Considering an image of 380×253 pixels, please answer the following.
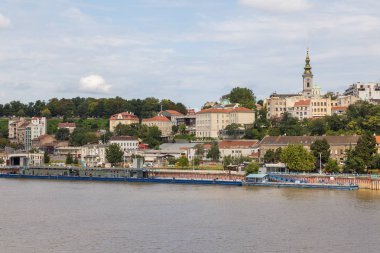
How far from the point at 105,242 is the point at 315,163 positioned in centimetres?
3806

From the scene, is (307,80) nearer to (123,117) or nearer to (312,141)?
(123,117)

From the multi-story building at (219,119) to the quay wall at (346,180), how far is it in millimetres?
36005

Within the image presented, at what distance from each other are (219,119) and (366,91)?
2848cm

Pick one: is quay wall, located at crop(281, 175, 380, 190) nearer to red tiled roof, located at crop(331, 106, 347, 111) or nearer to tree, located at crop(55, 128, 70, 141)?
red tiled roof, located at crop(331, 106, 347, 111)

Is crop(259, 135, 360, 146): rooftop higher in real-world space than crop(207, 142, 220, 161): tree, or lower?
higher

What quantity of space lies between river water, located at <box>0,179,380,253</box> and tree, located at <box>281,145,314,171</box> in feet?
31.2

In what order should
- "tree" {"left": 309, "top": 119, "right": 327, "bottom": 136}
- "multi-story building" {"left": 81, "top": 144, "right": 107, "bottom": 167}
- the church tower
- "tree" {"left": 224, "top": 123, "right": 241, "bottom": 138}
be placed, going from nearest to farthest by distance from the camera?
"tree" {"left": 309, "top": 119, "right": 327, "bottom": 136} → "tree" {"left": 224, "top": 123, "right": 241, "bottom": 138} → "multi-story building" {"left": 81, "top": 144, "right": 107, "bottom": 167} → the church tower

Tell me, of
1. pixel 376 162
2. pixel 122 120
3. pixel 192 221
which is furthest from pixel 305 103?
pixel 192 221

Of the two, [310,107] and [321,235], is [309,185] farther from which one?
[310,107]

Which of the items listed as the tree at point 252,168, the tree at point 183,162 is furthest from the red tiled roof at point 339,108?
the tree at point 252,168

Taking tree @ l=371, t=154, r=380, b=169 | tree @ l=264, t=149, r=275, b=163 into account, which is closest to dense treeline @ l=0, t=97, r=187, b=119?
tree @ l=264, t=149, r=275, b=163

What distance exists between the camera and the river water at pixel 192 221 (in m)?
32.2

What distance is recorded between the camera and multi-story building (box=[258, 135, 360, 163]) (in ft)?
241

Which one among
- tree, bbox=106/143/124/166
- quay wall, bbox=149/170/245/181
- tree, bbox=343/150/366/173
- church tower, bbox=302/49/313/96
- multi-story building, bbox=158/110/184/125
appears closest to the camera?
tree, bbox=343/150/366/173
